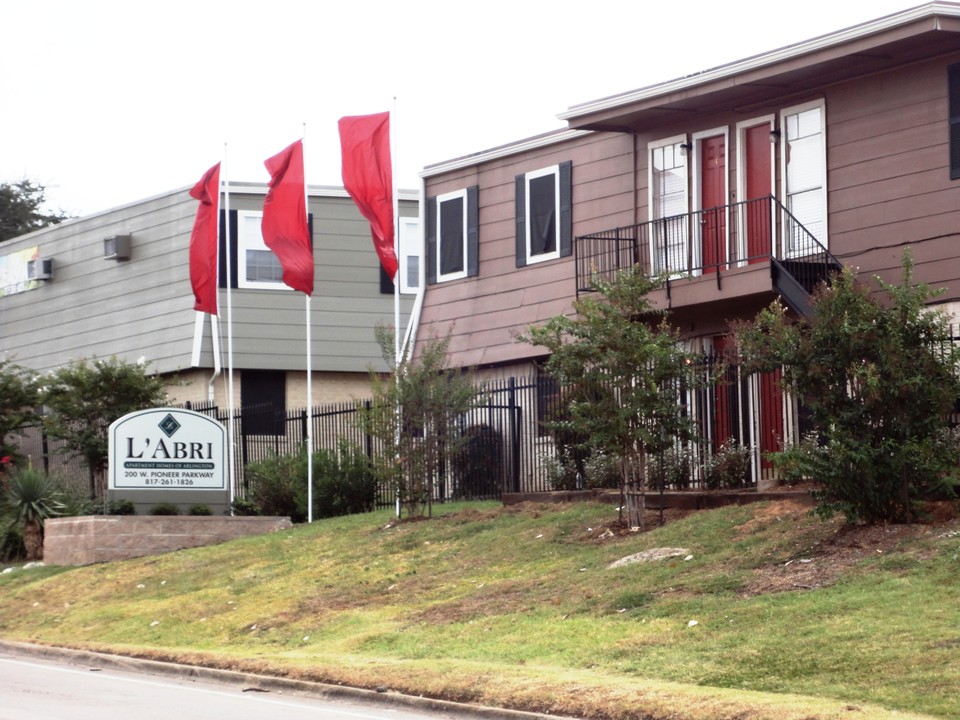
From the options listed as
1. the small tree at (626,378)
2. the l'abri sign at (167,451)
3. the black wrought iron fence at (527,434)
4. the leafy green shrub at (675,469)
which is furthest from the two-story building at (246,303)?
the small tree at (626,378)

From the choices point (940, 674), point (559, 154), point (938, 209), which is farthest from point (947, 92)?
point (940, 674)

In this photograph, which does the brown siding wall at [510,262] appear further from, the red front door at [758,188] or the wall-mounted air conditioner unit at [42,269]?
the wall-mounted air conditioner unit at [42,269]

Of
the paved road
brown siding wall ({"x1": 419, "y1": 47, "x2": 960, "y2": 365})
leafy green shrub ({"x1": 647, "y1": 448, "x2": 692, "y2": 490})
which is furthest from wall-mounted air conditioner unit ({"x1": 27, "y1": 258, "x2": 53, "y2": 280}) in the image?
the paved road

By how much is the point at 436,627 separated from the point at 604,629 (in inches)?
89.4

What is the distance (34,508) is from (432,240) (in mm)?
8823

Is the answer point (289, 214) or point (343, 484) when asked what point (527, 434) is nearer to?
point (343, 484)

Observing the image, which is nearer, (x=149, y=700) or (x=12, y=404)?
(x=149, y=700)

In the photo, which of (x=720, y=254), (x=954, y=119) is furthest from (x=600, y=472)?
(x=954, y=119)

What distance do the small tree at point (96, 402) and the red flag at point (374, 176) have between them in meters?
7.50

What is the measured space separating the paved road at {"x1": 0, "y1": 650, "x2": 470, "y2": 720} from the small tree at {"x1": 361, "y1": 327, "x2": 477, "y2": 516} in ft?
24.3

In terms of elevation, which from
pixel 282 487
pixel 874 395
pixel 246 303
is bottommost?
pixel 282 487

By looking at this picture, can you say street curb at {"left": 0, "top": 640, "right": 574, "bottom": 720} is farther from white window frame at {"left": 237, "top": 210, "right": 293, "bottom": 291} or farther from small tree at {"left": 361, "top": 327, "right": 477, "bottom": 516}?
white window frame at {"left": 237, "top": 210, "right": 293, "bottom": 291}

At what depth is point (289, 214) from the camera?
26688 mm

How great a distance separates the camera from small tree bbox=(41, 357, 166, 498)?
1193 inches
